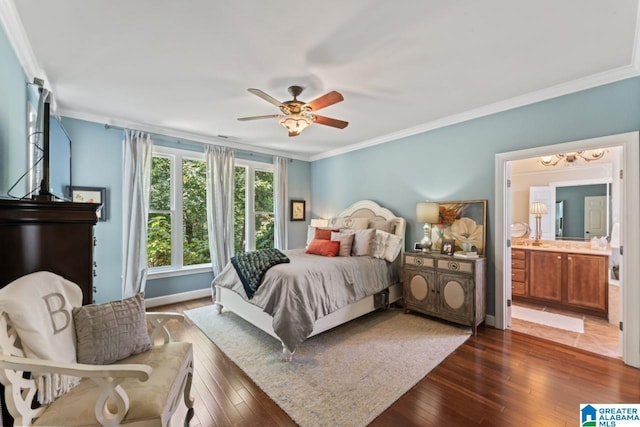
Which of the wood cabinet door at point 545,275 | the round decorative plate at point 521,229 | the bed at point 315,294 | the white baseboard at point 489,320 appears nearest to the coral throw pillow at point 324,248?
the bed at point 315,294

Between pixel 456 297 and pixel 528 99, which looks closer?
pixel 528 99

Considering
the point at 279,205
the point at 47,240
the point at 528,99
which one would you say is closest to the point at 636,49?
the point at 528,99

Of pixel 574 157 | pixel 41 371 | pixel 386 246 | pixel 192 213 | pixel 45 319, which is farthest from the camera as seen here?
pixel 192 213

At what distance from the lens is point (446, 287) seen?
10.8 feet

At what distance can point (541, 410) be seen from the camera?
1.89 m

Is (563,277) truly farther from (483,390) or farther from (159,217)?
(159,217)

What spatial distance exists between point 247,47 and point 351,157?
3336 millimetres

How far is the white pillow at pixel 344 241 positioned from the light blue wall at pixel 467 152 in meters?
0.97

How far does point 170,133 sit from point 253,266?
2.69 m

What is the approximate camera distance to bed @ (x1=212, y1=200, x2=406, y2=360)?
262 centimetres

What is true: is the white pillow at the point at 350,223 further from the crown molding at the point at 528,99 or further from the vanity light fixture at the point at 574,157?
the vanity light fixture at the point at 574,157

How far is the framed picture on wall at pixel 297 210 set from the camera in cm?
582

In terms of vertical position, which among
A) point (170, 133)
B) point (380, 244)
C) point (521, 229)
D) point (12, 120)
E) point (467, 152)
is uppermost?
point (170, 133)

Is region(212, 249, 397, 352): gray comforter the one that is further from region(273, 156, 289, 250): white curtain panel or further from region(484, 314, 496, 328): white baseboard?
region(273, 156, 289, 250): white curtain panel
